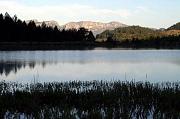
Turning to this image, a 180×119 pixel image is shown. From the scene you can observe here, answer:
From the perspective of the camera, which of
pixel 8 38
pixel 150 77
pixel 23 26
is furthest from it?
pixel 23 26

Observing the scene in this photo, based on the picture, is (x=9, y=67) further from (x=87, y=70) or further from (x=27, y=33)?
(x=27, y=33)

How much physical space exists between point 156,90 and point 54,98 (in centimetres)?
474

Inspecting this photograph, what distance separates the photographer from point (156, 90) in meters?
19.2

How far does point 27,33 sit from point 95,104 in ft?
363

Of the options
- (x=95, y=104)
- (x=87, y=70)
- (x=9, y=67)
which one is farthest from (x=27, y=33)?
(x=95, y=104)

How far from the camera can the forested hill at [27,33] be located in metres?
119

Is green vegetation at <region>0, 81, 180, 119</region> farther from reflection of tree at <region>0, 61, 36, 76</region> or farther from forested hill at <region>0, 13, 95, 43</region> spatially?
forested hill at <region>0, 13, 95, 43</region>

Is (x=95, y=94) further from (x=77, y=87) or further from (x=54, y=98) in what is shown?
(x=77, y=87)

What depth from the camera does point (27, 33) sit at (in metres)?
125

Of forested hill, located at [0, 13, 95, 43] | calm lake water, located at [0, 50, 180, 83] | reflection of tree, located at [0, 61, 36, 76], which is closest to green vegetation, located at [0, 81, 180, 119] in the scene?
calm lake water, located at [0, 50, 180, 83]

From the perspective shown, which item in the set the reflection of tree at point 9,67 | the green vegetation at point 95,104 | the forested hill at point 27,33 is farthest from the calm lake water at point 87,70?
the forested hill at point 27,33

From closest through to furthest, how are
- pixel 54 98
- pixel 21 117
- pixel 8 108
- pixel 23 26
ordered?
1. pixel 21 117
2. pixel 8 108
3. pixel 54 98
4. pixel 23 26

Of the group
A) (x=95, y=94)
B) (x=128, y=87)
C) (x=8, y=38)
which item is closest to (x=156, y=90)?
(x=128, y=87)

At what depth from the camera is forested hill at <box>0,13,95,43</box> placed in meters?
119
